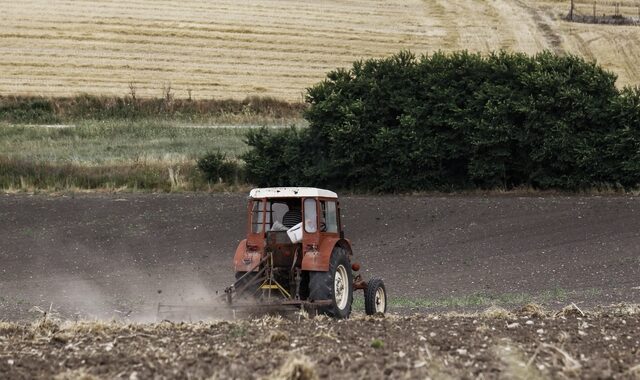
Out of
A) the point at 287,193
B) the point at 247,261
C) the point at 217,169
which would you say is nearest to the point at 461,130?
the point at 217,169

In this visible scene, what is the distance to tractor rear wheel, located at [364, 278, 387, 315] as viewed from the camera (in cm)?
1653

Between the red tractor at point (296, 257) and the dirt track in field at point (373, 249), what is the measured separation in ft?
13.0

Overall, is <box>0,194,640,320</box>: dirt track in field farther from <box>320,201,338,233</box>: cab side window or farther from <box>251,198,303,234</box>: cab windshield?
<box>251,198,303,234</box>: cab windshield

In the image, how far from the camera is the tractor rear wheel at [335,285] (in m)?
15.1

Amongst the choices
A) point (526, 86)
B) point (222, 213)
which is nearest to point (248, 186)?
point (222, 213)

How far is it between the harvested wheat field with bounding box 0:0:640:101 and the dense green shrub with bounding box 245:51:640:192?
17506mm

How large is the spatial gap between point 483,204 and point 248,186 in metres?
7.24

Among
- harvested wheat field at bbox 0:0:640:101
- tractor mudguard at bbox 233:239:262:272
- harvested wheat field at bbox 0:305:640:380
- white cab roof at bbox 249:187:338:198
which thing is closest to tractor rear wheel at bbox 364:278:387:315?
white cab roof at bbox 249:187:338:198

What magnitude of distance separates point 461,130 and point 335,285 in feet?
51.4

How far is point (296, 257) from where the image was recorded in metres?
15.7

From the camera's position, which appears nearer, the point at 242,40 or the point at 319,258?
the point at 319,258

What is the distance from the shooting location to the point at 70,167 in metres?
33.3

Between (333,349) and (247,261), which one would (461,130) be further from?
(333,349)

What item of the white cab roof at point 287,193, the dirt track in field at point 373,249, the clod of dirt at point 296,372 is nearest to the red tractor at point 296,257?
the white cab roof at point 287,193
